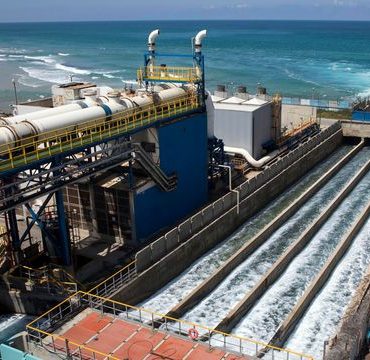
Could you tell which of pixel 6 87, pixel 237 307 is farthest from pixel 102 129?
pixel 6 87

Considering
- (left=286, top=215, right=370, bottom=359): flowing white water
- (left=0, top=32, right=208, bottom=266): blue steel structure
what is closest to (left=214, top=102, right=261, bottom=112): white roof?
(left=0, top=32, right=208, bottom=266): blue steel structure

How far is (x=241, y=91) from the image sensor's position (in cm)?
5028

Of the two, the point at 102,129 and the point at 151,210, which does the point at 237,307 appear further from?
the point at 102,129

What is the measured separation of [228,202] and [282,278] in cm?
641

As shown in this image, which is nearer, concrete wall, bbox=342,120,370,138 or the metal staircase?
the metal staircase

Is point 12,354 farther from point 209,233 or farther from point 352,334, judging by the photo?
point 209,233

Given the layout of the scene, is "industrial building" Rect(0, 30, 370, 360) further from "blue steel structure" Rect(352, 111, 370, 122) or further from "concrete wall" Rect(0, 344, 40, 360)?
"blue steel structure" Rect(352, 111, 370, 122)

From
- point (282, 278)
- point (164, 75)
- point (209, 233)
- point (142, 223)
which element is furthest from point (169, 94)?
point (282, 278)

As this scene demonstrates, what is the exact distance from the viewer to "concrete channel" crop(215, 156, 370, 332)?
2217 cm

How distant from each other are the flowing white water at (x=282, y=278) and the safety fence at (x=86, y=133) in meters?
8.79

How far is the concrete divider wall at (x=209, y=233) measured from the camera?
77.5 ft

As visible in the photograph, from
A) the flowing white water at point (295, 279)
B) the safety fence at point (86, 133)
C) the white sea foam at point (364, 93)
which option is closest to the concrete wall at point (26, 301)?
the safety fence at point (86, 133)

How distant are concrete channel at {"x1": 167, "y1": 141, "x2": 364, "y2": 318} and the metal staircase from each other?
514 centimetres

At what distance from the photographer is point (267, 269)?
26828mm
